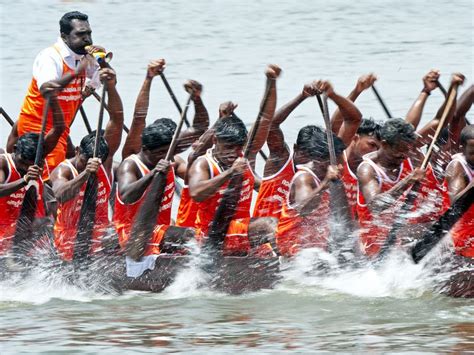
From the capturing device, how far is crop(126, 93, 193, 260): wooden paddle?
8352 mm

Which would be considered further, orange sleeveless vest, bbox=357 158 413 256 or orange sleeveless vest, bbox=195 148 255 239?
orange sleeveless vest, bbox=195 148 255 239

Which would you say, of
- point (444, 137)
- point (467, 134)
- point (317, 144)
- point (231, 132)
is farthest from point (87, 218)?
point (444, 137)

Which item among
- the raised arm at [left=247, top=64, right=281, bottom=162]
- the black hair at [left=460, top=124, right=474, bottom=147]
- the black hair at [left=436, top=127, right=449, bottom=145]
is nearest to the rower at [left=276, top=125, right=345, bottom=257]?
the raised arm at [left=247, top=64, right=281, bottom=162]

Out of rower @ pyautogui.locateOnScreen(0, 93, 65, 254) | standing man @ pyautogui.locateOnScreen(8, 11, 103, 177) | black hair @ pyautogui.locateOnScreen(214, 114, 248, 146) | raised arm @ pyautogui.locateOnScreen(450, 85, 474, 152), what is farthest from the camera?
raised arm @ pyautogui.locateOnScreen(450, 85, 474, 152)

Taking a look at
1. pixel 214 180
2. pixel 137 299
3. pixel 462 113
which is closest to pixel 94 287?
pixel 137 299

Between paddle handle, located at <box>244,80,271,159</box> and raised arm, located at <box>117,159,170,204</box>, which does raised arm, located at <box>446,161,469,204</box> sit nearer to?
paddle handle, located at <box>244,80,271,159</box>

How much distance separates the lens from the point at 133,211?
861 cm

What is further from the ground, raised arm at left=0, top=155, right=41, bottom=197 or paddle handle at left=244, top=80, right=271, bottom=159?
paddle handle at left=244, top=80, right=271, bottom=159

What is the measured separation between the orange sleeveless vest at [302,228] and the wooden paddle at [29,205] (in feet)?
5.34

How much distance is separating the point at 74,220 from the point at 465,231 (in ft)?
8.41

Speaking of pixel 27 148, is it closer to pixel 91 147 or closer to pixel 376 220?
pixel 91 147

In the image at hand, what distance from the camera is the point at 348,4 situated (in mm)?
20391

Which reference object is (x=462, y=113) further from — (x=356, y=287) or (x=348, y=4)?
(x=348, y=4)

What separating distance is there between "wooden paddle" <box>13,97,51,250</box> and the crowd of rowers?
30 mm
